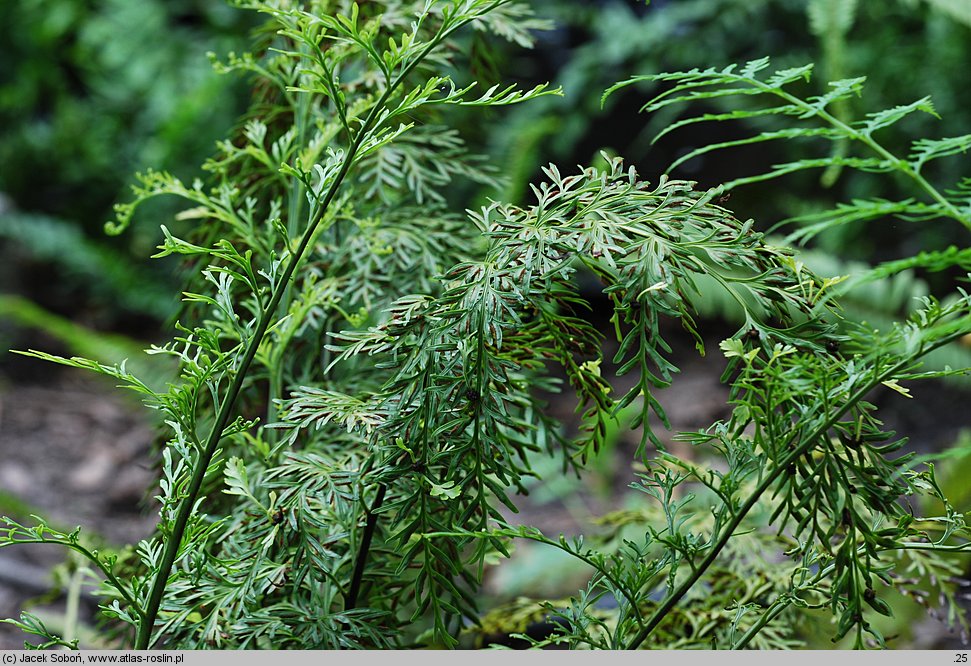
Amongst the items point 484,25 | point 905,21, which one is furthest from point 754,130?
point 484,25

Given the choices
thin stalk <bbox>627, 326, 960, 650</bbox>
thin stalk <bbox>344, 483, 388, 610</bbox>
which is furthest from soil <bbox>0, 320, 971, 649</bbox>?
thin stalk <bbox>627, 326, 960, 650</bbox>

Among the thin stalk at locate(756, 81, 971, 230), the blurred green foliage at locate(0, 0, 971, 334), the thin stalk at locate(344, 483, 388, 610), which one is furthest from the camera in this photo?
the blurred green foliage at locate(0, 0, 971, 334)

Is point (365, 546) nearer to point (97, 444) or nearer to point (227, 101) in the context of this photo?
point (97, 444)

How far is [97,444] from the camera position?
2152 mm

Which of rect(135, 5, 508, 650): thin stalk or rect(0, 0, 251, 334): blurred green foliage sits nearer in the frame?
rect(135, 5, 508, 650): thin stalk

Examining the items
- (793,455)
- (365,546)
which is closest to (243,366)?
(365,546)

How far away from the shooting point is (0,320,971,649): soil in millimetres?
1733

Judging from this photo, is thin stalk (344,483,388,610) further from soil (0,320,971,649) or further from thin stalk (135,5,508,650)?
soil (0,320,971,649)

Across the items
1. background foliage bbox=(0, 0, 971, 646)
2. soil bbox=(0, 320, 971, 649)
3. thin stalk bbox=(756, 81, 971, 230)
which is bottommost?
soil bbox=(0, 320, 971, 649)

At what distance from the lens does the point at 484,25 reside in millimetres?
783

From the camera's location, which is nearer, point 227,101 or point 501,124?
point 501,124

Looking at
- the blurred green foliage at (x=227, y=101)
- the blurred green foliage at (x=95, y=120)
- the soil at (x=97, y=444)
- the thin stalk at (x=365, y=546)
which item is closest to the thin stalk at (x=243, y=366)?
the thin stalk at (x=365, y=546)

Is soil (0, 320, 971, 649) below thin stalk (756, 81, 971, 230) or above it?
below

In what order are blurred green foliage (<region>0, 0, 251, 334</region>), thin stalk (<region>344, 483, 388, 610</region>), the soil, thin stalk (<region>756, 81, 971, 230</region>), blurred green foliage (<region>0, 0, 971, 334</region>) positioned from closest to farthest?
thin stalk (<region>756, 81, 971, 230</region>)
thin stalk (<region>344, 483, 388, 610</region>)
the soil
blurred green foliage (<region>0, 0, 971, 334</region>)
blurred green foliage (<region>0, 0, 251, 334</region>)
